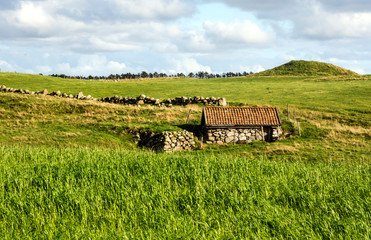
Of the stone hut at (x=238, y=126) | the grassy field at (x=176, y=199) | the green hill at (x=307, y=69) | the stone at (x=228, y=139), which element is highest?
the green hill at (x=307, y=69)

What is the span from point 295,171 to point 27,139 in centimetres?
2391

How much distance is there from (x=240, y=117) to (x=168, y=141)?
8528 millimetres

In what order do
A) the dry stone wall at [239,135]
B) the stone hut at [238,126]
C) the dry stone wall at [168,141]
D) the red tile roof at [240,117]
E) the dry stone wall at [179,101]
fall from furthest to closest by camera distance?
1. the dry stone wall at [179,101]
2. the red tile roof at [240,117]
3. the stone hut at [238,126]
4. the dry stone wall at [239,135]
5. the dry stone wall at [168,141]

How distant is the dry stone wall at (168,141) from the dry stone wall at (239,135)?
232cm

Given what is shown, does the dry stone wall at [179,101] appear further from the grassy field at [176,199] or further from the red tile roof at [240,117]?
the grassy field at [176,199]

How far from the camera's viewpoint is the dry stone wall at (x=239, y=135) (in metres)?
32.7

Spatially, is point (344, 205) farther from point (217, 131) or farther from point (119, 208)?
point (217, 131)

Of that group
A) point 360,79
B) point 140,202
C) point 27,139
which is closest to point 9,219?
point 140,202

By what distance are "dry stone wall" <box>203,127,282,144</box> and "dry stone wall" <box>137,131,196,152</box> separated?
2323 millimetres

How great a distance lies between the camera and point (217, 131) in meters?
32.7

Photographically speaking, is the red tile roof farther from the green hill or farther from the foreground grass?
the green hill

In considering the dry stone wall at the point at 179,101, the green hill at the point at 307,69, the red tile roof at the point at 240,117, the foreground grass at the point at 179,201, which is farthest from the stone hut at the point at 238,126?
the green hill at the point at 307,69

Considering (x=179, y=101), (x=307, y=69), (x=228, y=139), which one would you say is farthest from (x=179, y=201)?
(x=307, y=69)

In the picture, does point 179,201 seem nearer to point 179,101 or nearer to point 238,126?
point 238,126
